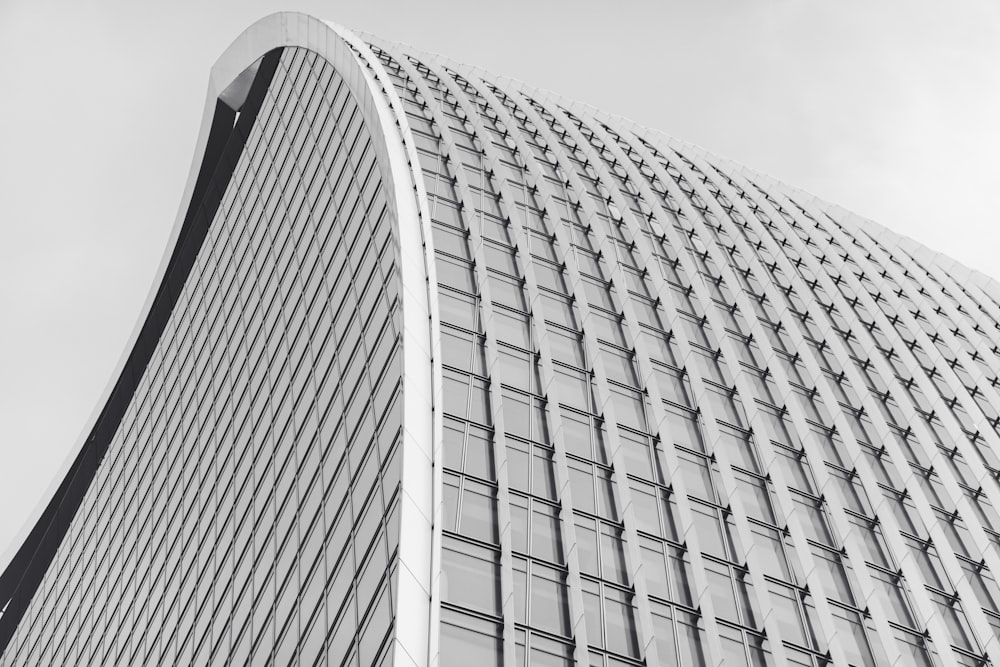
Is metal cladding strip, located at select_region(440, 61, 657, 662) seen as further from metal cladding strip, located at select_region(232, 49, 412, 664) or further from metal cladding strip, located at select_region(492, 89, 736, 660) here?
metal cladding strip, located at select_region(232, 49, 412, 664)

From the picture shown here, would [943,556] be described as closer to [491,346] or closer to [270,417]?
[491,346]

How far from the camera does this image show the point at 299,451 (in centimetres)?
4441

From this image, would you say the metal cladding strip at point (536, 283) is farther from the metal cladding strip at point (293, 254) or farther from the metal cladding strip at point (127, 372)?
the metal cladding strip at point (127, 372)

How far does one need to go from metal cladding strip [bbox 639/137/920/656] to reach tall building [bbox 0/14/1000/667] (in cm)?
14

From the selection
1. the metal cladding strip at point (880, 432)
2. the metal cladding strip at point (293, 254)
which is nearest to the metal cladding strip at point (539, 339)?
→ the metal cladding strip at point (293, 254)

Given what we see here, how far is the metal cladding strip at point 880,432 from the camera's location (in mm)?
35844

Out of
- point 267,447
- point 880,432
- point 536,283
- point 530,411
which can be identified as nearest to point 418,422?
point 530,411

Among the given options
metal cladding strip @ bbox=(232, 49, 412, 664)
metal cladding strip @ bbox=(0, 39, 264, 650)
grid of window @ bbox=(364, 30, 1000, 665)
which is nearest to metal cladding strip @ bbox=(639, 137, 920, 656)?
grid of window @ bbox=(364, 30, 1000, 665)

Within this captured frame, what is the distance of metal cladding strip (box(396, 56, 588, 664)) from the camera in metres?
31.0

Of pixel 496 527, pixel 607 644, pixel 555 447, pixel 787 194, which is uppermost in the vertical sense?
pixel 787 194

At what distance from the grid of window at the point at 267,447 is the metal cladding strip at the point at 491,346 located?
2.76m

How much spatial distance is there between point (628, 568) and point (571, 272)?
1510cm

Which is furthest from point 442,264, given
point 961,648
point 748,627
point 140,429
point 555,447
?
point 140,429

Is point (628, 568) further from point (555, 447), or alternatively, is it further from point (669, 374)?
point (669, 374)
